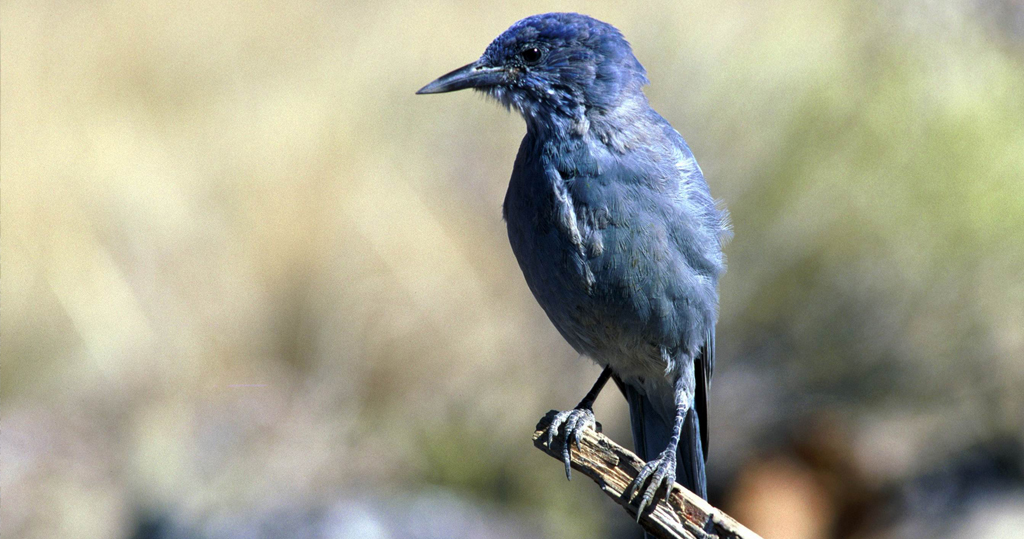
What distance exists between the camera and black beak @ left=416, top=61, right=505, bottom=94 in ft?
11.0

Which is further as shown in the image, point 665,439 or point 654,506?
point 665,439

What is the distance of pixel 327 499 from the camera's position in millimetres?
5543

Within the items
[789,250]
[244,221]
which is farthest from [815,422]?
[244,221]

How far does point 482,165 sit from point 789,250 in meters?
2.60

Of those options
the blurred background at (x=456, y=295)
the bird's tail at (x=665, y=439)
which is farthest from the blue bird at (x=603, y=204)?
the blurred background at (x=456, y=295)

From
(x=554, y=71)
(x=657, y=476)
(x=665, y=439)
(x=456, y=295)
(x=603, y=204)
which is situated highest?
(x=554, y=71)

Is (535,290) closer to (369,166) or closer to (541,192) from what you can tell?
(541,192)

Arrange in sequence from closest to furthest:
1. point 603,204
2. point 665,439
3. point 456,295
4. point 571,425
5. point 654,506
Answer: point 603,204
point 654,506
point 571,425
point 665,439
point 456,295

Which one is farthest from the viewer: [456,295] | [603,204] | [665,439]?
[456,295]

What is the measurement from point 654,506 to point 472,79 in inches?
72.8

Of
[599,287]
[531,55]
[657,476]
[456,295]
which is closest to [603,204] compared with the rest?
[599,287]

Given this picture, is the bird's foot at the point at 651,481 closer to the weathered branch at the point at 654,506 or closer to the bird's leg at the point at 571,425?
the weathered branch at the point at 654,506

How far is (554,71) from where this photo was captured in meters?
3.33

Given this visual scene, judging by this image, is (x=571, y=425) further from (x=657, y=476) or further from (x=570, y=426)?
(x=657, y=476)
